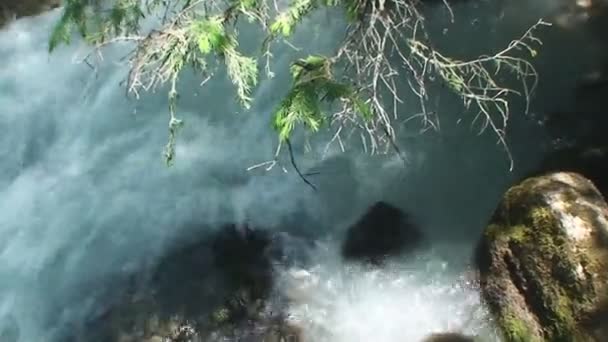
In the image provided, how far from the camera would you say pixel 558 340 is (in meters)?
5.31

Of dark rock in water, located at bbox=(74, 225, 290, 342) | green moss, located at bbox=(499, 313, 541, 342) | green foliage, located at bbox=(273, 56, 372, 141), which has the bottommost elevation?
dark rock in water, located at bbox=(74, 225, 290, 342)

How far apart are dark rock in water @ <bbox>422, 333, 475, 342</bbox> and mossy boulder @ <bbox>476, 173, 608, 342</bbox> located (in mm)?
321

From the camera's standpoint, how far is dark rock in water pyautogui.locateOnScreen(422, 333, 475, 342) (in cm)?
586

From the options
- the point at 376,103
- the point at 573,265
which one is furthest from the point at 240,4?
the point at 573,265

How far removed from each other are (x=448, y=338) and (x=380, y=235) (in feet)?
4.52

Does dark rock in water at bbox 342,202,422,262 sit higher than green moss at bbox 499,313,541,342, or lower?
lower

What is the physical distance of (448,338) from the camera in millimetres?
5922

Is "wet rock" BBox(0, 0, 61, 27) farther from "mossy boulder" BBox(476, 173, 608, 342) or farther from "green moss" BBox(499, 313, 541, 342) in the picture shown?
"green moss" BBox(499, 313, 541, 342)

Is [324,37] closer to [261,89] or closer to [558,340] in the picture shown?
[261,89]

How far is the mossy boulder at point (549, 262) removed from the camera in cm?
520

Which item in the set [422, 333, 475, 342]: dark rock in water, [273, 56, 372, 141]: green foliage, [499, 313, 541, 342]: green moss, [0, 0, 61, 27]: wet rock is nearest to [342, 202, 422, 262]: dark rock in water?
[422, 333, 475, 342]: dark rock in water

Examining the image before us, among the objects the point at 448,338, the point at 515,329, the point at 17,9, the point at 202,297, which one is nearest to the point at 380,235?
the point at 448,338

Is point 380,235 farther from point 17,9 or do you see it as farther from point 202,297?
point 17,9

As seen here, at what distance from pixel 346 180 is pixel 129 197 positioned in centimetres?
249
